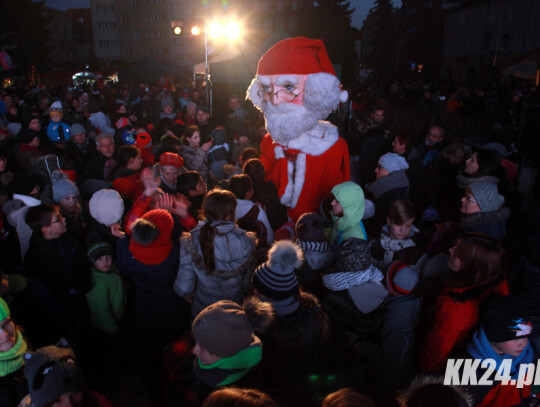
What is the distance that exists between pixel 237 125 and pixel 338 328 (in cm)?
449

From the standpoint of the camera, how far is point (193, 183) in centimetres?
355

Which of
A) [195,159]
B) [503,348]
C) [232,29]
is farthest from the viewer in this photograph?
[232,29]

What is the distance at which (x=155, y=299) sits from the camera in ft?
9.61

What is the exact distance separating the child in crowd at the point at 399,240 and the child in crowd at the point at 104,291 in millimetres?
2082

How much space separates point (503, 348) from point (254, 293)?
144 centimetres

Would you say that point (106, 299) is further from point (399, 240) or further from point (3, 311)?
point (399, 240)

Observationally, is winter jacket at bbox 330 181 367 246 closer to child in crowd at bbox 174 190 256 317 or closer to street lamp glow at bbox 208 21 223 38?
child in crowd at bbox 174 190 256 317

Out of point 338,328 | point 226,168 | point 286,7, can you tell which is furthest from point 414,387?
point 286,7

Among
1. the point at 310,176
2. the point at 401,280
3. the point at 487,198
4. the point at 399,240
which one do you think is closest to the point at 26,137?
the point at 310,176

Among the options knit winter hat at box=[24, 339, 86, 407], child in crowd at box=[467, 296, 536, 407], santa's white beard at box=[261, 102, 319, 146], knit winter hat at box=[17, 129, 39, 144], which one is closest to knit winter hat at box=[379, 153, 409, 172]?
santa's white beard at box=[261, 102, 319, 146]

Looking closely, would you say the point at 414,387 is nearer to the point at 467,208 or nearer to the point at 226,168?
the point at 467,208

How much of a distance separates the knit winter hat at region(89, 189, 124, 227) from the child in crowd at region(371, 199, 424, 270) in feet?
7.07

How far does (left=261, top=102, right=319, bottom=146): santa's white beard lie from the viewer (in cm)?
392

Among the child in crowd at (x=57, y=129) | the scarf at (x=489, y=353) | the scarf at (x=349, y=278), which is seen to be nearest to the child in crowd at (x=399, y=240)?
the scarf at (x=349, y=278)
